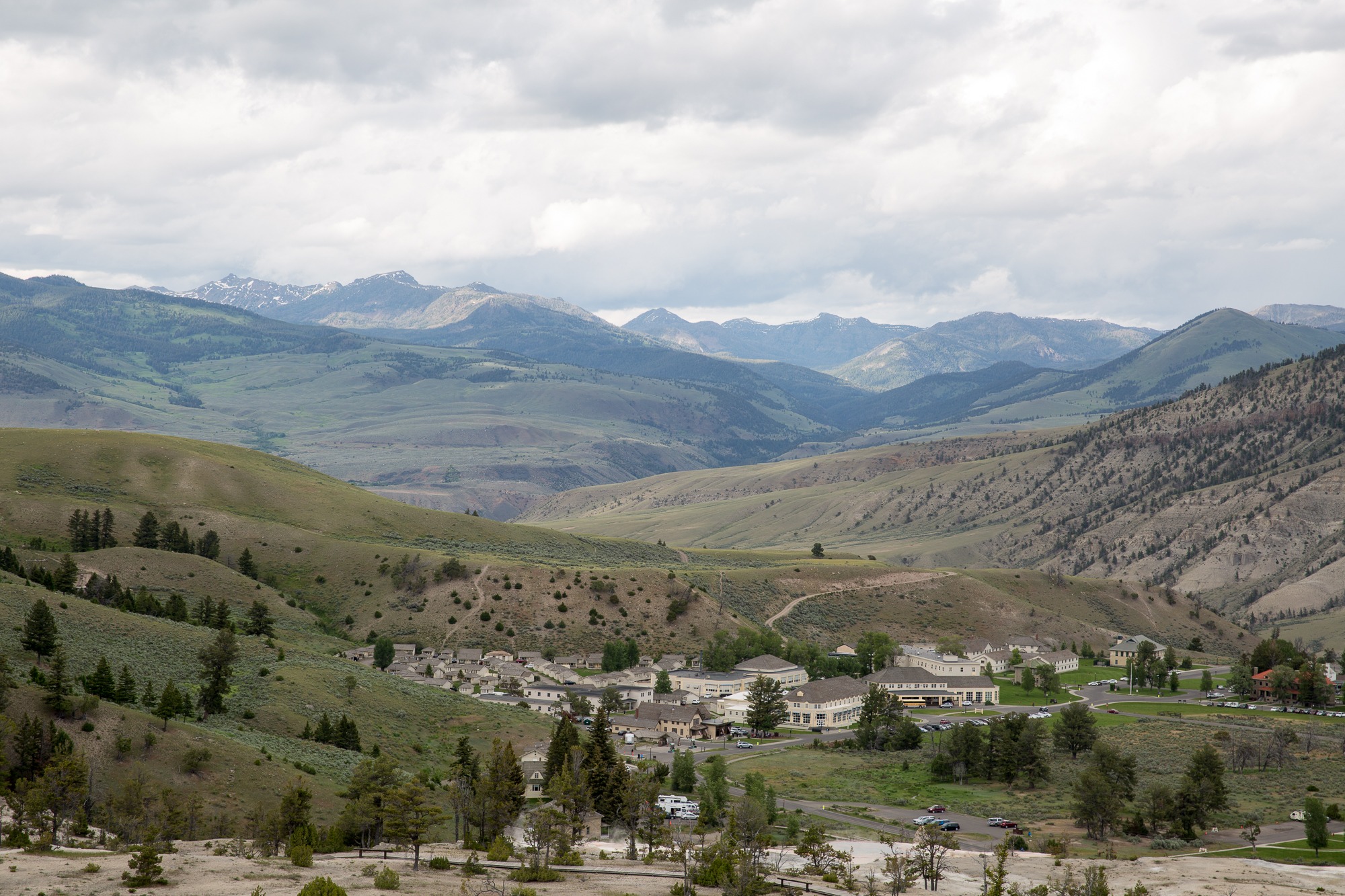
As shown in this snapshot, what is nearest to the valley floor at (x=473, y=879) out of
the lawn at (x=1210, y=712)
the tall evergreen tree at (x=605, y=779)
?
the tall evergreen tree at (x=605, y=779)

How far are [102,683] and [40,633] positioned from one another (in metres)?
7.79

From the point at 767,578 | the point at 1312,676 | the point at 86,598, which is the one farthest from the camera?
the point at 767,578

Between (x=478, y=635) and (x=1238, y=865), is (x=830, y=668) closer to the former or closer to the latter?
(x=478, y=635)

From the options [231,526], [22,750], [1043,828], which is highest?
[231,526]

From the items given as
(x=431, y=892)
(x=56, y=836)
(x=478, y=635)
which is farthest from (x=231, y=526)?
(x=431, y=892)

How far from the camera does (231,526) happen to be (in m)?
151

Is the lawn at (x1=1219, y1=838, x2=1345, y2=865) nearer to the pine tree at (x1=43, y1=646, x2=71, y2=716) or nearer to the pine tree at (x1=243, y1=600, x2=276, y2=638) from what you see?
the pine tree at (x1=43, y1=646, x2=71, y2=716)

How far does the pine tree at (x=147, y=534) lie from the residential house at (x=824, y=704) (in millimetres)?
70271

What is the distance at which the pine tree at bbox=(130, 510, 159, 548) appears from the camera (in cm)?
13125

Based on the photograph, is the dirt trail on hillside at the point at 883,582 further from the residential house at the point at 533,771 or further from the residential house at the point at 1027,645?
the residential house at the point at 533,771

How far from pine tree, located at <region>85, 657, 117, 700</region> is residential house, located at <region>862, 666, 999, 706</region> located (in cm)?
7454

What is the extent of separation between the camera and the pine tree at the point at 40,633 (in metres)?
71.5

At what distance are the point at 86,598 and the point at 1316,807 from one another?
3408 inches

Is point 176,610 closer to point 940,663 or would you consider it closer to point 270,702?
point 270,702
